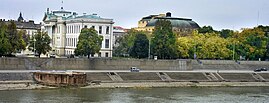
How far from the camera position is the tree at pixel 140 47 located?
85.6 meters

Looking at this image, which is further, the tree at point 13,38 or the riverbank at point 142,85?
the tree at point 13,38

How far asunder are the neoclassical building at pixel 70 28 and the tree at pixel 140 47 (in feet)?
22.4

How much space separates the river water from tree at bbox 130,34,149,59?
2405cm

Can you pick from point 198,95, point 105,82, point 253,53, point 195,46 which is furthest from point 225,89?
point 253,53

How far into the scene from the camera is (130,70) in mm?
72938

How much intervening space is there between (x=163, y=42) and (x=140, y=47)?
384 cm

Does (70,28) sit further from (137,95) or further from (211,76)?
(137,95)

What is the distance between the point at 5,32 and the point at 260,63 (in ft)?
140

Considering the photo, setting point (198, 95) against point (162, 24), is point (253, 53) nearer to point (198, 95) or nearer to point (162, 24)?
point (162, 24)

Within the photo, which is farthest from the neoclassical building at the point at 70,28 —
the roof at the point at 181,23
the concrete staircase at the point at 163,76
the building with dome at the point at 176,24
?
the roof at the point at 181,23

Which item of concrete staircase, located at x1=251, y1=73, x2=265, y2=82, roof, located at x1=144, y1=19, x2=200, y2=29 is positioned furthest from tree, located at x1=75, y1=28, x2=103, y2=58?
roof, located at x1=144, y1=19, x2=200, y2=29

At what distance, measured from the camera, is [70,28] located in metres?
96.3

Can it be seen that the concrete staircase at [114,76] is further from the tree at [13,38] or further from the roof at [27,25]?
the roof at [27,25]

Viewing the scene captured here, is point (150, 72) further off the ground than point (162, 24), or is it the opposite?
point (162, 24)
